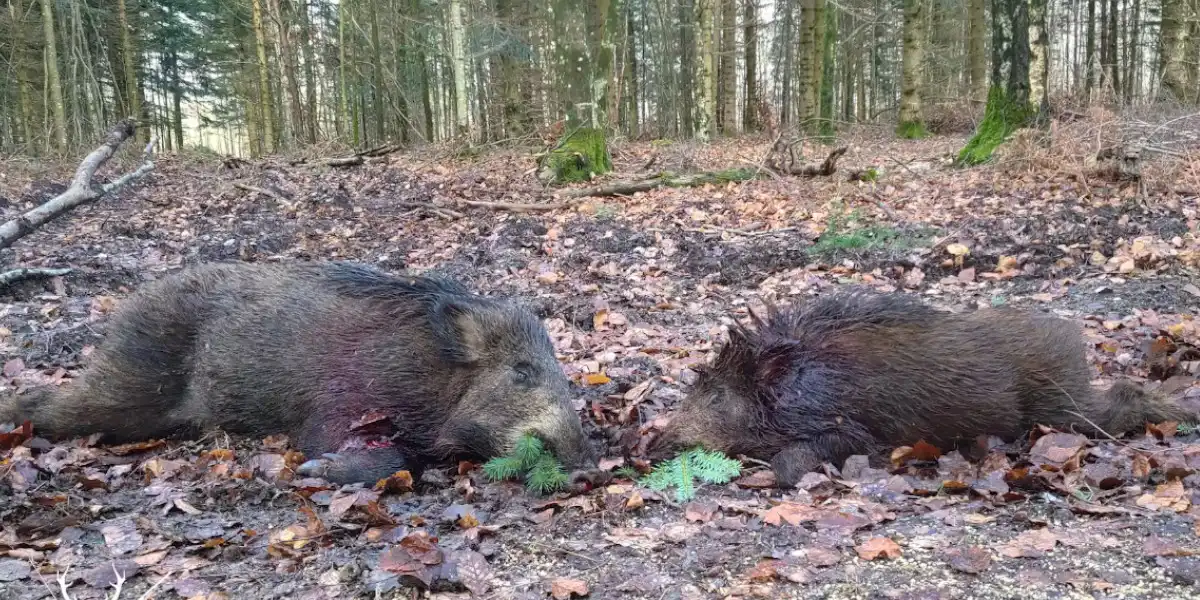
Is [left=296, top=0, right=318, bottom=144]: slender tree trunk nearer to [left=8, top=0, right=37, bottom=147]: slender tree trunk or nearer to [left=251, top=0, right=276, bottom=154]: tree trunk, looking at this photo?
[left=251, top=0, right=276, bottom=154]: tree trunk

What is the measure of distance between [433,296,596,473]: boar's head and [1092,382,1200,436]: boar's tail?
2540 mm

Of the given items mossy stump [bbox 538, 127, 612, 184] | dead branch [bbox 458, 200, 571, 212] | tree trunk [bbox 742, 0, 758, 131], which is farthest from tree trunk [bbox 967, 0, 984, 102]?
dead branch [bbox 458, 200, 571, 212]

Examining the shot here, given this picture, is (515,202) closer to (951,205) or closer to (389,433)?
(951,205)

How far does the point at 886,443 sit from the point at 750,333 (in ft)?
2.92

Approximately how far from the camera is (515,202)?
12000mm

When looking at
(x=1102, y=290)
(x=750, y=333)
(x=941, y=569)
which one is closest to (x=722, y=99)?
(x=1102, y=290)

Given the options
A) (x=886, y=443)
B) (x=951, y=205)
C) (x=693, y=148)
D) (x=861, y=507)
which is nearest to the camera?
(x=861, y=507)

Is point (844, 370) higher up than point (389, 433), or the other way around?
point (844, 370)

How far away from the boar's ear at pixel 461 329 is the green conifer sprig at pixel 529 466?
2.10 feet

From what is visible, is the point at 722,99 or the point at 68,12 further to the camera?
the point at 722,99

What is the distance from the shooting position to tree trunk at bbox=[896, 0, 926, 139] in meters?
19.5

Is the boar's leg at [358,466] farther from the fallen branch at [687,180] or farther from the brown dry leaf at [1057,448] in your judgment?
the fallen branch at [687,180]

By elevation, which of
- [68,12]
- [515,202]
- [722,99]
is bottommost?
[515,202]

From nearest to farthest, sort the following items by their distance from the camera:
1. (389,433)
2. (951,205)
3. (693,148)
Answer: (389,433), (951,205), (693,148)
